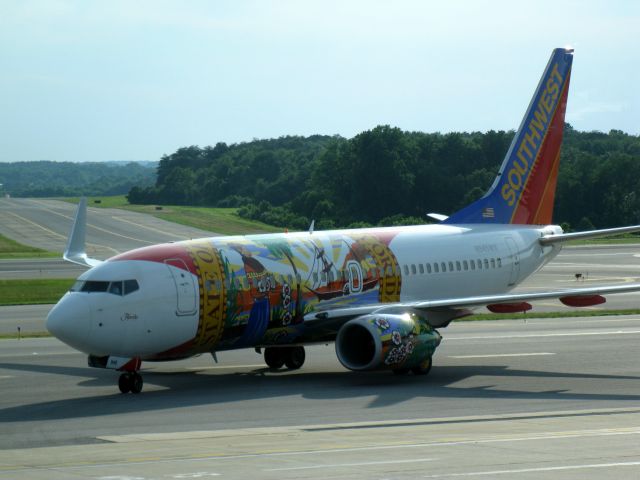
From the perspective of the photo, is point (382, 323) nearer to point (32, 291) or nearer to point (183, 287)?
point (183, 287)

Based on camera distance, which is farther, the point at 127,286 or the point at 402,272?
the point at 402,272

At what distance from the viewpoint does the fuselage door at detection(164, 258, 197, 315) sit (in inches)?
1268

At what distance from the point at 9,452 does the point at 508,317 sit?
115ft

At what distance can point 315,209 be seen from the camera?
456 feet

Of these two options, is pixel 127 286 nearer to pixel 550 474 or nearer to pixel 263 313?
pixel 263 313

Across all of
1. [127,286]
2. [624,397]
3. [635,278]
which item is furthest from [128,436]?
[635,278]

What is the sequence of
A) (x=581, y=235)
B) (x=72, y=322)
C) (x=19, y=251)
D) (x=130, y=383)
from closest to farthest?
(x=72, y=322), (x=130, y=383), (x=581, y=235), (x=19, y=251)

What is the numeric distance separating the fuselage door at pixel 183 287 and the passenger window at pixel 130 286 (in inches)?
43.2

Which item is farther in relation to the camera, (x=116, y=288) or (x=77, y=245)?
(x=77, y=245)

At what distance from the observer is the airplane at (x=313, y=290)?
3177 centimetres

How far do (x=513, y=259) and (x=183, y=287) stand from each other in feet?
48.9

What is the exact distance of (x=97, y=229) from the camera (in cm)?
12800

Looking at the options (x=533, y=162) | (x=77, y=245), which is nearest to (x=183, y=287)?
(x=77, y=245)

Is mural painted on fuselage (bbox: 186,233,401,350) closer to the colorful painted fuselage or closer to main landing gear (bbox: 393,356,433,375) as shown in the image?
the colorful painted fuselage
